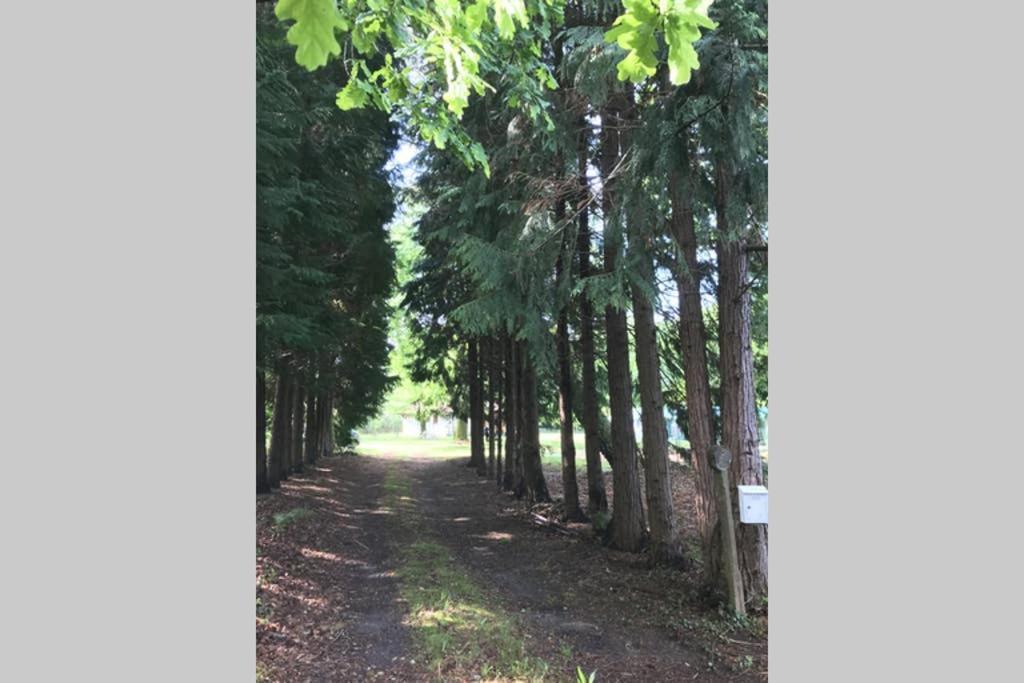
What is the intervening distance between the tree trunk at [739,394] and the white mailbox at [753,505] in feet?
2.51

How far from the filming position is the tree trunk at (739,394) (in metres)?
7.19

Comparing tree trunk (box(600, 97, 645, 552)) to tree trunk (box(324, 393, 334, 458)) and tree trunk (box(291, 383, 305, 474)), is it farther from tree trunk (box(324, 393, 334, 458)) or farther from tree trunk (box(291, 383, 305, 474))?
tree trunk (box(324, 393, 334, 458))

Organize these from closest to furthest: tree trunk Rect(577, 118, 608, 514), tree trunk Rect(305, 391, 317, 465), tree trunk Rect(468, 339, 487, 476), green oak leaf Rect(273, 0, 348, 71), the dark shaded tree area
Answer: green oak leaf Rect(273, 0, 348, 71), the dark shaded tree area, tree trunk Rect(577, 118, 608, 514), tree trunk Rect(468, 339, 487, 476), tree trunk Rect(305, 391, 317, 465)

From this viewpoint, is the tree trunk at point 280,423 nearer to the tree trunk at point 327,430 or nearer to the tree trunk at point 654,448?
the tree trunk at point 654,448

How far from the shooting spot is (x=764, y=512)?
20.6 feet

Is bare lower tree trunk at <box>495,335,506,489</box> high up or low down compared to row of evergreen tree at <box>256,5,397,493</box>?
down

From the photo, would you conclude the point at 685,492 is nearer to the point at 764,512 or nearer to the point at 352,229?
the point at 352,229

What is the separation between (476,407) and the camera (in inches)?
973

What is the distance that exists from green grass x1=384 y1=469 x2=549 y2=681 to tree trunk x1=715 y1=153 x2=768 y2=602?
254 centimetres

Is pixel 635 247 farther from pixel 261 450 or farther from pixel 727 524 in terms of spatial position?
pixel 261 450

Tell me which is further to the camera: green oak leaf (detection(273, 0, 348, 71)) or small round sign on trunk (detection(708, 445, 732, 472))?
small round sign on trunk (detection(708, 445, 732, 472))

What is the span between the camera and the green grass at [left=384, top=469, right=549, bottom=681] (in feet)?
Answer: 19.2

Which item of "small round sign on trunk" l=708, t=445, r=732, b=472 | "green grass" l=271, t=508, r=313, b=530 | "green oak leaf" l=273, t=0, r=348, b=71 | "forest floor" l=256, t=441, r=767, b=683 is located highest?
"green oak leaf" l=273, t=0, r=348, b=71

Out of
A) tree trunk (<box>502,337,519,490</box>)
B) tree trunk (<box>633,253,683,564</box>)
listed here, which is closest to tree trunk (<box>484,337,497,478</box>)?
tree trunk (<box>502,337,519,490</box>)
